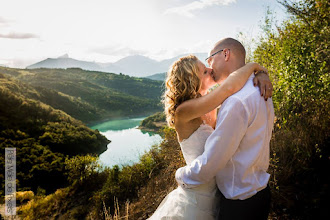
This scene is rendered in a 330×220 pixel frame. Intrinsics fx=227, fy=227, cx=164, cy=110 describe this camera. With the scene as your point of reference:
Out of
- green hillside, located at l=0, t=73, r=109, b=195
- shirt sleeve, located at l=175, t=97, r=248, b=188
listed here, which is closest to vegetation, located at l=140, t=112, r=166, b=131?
green hillside, located at l=0, t=73, r=109, b=195

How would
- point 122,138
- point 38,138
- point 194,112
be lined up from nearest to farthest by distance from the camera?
point 194,112 → point 38,138 → point 122,138

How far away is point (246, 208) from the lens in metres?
1.21

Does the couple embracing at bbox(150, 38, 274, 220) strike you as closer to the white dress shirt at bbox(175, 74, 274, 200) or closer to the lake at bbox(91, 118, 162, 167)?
the white dress shirt at bbox(175, 74, 274, 200)

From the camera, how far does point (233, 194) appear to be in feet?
3.92

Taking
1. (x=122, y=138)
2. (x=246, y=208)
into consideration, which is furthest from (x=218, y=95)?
(x=122, y=138)

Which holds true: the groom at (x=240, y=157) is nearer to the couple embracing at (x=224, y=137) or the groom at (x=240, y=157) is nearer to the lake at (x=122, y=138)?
the couple embracing at (x=224, y=137)

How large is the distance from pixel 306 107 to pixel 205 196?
137 inches

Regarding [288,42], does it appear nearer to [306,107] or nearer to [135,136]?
[306,107]

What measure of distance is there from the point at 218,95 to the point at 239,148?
30cm

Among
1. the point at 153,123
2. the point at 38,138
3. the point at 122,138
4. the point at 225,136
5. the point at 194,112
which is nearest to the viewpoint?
the point at 225,136

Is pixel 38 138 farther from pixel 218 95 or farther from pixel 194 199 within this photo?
pixel 218 95

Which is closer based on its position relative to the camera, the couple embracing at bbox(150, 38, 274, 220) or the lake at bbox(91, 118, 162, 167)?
the couple embracing at bbox(150, 38, 274, 220)

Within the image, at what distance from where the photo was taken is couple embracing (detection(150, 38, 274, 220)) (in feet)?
3.66

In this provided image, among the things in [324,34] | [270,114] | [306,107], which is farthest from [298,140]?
[270,114]
